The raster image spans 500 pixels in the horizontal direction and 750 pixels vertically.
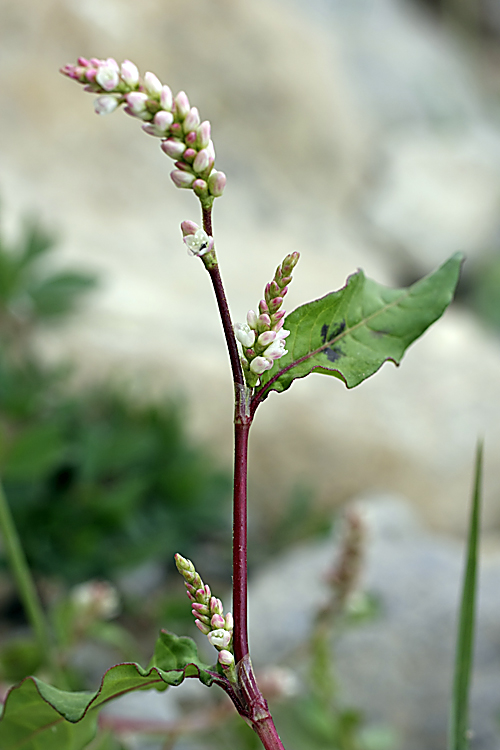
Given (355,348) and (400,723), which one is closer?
(355,348)

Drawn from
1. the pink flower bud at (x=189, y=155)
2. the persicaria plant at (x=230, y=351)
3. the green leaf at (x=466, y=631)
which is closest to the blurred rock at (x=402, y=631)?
the green leaf at (x=466, y=631)

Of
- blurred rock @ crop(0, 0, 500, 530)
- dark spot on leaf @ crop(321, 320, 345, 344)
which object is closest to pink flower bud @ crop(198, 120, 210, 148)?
dark spot on leaf @ crop(321, 320, 345, 344)

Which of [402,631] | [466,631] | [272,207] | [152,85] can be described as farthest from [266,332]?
[272,207]

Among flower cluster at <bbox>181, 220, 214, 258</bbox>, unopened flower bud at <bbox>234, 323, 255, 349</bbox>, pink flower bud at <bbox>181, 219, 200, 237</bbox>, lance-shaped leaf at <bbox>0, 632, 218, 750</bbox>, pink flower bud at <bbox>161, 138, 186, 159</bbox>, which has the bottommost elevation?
lance-shaped leaf at <bbox>0, 632, 218, 750</bbox>

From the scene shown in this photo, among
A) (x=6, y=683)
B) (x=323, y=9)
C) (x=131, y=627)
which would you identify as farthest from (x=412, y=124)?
(x=6, y=683)

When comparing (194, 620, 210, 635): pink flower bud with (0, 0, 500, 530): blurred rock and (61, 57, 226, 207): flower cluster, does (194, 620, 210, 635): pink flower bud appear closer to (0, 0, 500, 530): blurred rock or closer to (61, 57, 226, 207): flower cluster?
(61, 57, 226, 207): flower cluster

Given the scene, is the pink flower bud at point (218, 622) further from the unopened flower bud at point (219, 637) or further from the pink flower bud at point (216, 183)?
the pink flower bud at point (216, 183)

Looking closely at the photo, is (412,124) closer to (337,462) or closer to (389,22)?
(389,22)

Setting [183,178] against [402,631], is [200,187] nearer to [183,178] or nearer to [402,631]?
[183,178]

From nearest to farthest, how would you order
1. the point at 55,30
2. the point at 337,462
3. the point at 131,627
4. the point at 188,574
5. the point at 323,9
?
the point at 188,574, the point at 131,627, the point at 337,462, the point at 55,30, the point at 323,9
